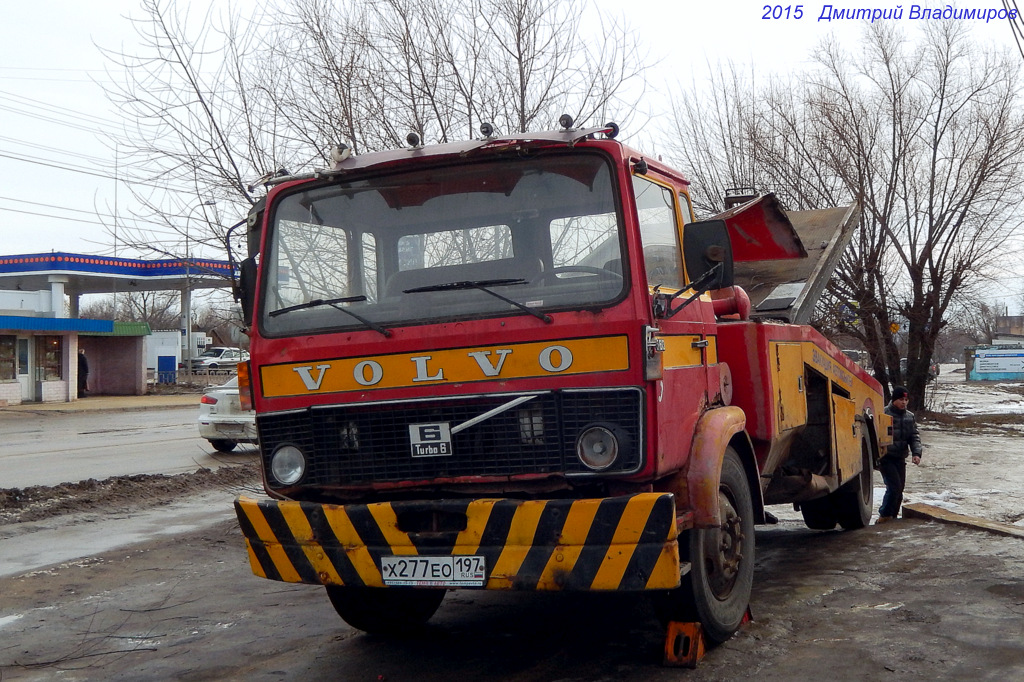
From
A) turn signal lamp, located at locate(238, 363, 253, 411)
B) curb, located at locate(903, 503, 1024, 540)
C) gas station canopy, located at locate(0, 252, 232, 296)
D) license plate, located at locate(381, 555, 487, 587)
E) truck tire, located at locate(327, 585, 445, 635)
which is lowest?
curb, located at locate(903, 503, 1024, 540)

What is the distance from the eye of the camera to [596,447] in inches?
167

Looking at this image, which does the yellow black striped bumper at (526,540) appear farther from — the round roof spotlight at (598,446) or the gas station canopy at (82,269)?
the gas station canopy at (82,269)

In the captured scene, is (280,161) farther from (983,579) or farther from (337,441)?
(983,579)

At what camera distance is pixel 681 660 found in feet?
14.9

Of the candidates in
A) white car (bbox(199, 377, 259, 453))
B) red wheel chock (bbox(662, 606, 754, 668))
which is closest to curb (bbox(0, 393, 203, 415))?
white car (bbox(199, 377, 259, 453))

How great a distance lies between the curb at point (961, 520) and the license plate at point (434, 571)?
489 centimetres

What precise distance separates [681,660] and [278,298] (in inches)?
101

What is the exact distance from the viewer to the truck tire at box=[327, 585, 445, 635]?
522 centimetres

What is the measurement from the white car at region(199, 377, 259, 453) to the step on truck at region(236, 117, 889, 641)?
1047 centimetres

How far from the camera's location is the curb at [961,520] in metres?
7.49

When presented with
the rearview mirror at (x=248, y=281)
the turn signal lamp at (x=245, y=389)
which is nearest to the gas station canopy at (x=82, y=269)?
the turn signal lamp at (x=245, y=389)

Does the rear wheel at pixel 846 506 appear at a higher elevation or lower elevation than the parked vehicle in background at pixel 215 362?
lower

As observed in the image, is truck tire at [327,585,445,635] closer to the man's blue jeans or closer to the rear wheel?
the rear wheel

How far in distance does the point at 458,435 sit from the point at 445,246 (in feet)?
3.08
